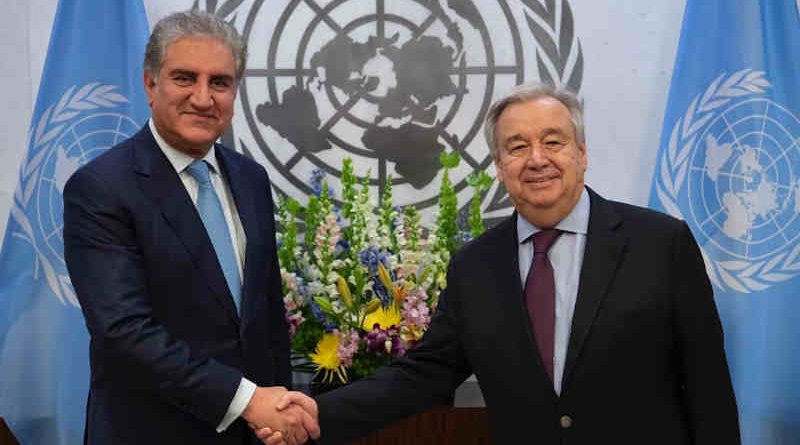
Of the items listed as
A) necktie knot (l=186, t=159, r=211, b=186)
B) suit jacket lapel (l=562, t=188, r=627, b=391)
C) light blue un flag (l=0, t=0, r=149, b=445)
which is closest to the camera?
suit jacket lapel (l=562, t=188, r=627, b=391)

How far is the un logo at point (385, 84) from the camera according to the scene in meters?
3.75

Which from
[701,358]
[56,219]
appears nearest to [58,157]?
[56,219]

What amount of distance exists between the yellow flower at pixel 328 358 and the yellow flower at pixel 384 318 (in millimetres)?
108

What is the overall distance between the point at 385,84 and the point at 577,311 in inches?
74.5

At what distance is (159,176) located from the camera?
2.30 metres

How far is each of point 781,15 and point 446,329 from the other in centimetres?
183

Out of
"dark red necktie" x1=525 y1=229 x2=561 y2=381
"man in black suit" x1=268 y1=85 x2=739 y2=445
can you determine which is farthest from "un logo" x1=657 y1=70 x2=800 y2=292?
"dark red necktie" x1=525 y1=229 x2=561 y2=381

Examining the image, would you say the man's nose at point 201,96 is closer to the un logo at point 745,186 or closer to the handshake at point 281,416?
the handshake at point 281,416

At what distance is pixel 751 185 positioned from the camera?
3334mm

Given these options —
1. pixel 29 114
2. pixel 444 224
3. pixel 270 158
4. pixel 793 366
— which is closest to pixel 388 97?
pixel 270 158

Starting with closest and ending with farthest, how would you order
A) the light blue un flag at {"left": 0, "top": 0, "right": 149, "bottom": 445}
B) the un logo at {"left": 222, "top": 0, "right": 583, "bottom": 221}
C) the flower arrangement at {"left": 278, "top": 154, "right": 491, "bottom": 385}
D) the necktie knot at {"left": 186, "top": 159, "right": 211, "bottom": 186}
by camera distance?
the necktie knot at {"left": 186, "top": 159, "right": 211, "bottom": 186}
the flower arrangement at {"left": 278, "top": 154, "right": 491, "bottom": 385}
the light blue un flag at {"left": 0, "top": 0, "right": 149, "bottom": 445}
the un logo at {"left": 222, "top": 0, "right": 583, "bottom": 221}

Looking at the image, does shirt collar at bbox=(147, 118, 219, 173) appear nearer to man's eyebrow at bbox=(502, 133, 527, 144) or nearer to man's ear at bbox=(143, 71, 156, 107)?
man's ear at bbox=(143, 71, 156, 107)

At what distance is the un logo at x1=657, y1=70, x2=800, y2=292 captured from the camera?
3320 mm

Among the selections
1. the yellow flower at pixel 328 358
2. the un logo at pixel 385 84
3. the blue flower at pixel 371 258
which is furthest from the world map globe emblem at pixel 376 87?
the yellow flower at pixel 328 358
